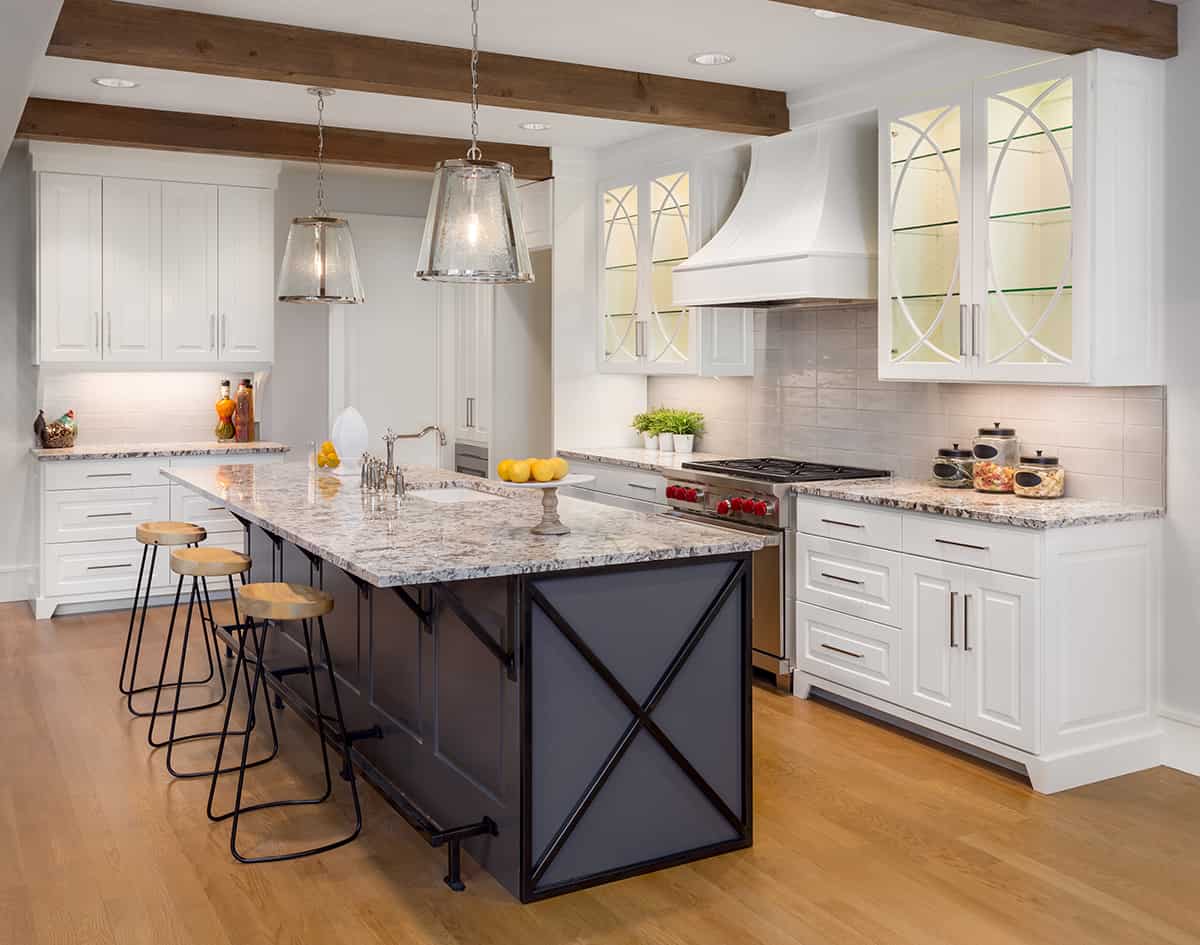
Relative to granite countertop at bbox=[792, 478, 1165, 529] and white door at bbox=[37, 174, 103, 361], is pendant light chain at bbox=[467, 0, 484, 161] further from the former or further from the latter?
white door at bbox=[37, 174, 103, 361]

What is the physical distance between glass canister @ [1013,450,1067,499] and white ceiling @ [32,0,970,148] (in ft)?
5.57

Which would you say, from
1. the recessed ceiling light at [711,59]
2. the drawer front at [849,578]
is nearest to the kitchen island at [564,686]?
the drawer front at [849,578]

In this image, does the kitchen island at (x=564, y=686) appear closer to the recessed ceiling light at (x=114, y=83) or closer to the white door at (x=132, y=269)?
the recessed ceiling light at (x=114, y=83)

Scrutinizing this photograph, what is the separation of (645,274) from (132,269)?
3113 millimetres

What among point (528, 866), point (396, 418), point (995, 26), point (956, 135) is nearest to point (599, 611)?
point (528, 866)

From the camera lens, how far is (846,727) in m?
4.63

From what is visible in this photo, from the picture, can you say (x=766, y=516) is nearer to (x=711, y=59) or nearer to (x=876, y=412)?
(x=876, y=412)

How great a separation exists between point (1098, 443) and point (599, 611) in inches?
88.5

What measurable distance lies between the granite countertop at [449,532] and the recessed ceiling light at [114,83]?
1881 mm

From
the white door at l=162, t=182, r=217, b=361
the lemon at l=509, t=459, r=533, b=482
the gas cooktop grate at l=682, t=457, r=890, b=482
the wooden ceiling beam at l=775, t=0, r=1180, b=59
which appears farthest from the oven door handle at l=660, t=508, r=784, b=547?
the white door at l=162, t=182, r=217, b=361

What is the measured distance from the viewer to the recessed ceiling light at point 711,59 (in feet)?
15.8

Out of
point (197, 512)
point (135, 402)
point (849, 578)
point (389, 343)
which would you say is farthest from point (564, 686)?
point (389, 343)

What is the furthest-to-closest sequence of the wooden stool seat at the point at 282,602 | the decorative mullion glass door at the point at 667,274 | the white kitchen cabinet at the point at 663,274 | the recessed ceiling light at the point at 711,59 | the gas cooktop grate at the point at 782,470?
the decorative mullion glass door at the point at 667,274 → the white kitchen cabinet at the point at 663,274 → the gas cooktop grate at the point at 782,470 → the recessed ceiling light at the point at 711,59 → the wooden stool seat at the point at 282,602

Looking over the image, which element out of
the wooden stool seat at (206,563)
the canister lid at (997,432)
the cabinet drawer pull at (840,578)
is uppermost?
the canister lid at (997,432)
